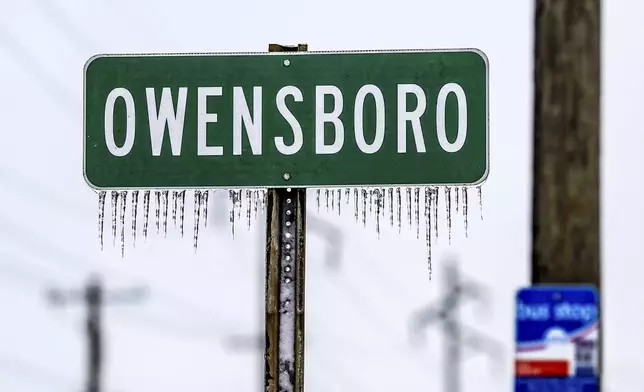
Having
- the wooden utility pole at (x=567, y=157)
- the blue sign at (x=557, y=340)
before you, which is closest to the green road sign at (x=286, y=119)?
the wooden utility pole at (x=567, y=157)

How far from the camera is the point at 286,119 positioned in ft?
18.3

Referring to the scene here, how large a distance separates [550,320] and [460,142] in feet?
4.19

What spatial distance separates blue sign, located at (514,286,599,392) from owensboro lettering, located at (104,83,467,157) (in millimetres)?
1237

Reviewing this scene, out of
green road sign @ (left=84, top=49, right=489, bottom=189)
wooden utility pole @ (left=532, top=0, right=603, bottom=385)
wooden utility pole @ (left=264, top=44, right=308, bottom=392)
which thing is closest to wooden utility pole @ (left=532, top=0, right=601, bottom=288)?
wooden utility pole @ (left=532, top=0, right=603, bottom=385)

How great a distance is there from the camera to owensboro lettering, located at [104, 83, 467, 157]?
5.53 meters

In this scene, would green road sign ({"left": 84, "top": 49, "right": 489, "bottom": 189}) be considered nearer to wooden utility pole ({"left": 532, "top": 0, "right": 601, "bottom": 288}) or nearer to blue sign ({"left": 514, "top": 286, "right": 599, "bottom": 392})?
wooden utility pole ({"left": 532, "top": 0, "right": 601, "bottom": 288})

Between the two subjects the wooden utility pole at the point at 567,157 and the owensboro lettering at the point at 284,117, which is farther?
the owensboro lettering at the point at 284,117

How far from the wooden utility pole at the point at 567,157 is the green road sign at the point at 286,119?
1.06 metres

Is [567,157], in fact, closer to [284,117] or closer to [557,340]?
[557,340]

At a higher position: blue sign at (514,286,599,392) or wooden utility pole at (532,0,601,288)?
wooden utility pole at (532,0,601,288)

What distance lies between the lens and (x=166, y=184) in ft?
18.7

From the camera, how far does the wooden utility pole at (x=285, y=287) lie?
220 inches

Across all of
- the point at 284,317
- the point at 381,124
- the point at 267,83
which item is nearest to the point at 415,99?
the point at 381,124

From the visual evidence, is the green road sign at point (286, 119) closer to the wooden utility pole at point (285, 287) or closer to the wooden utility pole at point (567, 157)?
the wooden utility pole at point (285, 287)
